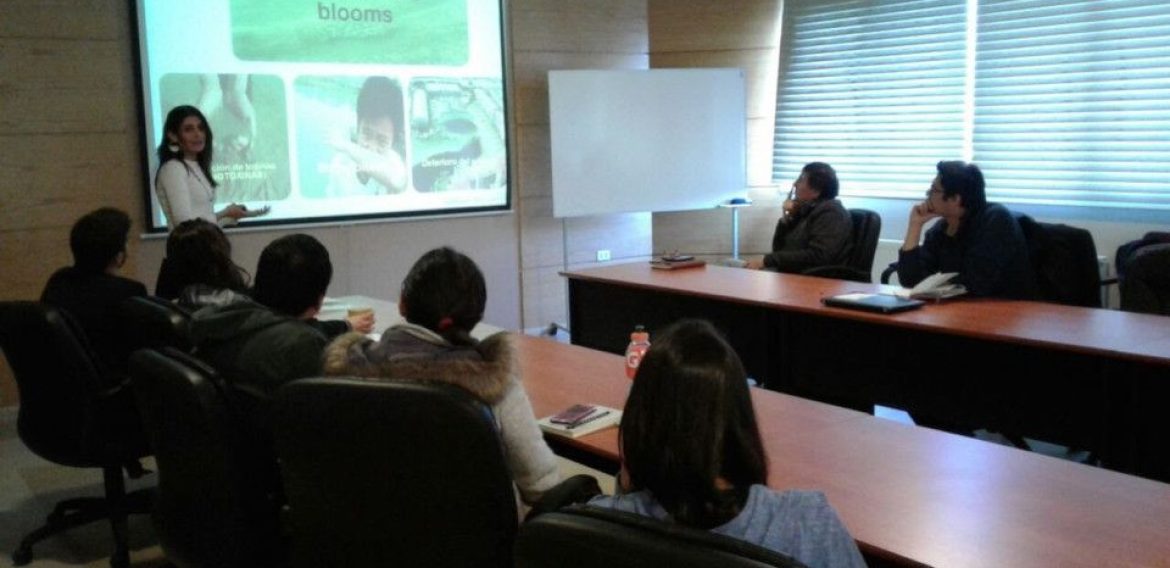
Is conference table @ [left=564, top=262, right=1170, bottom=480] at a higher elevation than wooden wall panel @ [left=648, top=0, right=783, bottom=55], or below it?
below

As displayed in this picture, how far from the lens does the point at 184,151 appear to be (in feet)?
14.5

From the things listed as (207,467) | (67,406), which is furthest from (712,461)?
(67,406)

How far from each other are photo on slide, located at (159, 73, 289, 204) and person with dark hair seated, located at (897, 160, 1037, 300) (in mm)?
3298

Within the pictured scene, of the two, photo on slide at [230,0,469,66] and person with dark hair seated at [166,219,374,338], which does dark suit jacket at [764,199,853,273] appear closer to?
photo on slide at [230,0,469,66]

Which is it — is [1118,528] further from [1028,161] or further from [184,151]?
[1028,161]

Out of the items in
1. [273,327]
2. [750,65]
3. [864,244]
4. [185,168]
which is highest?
[750,65]

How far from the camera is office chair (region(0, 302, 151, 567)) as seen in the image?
293 cm

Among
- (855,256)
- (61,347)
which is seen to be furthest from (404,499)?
(855,256)

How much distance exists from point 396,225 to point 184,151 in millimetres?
1658

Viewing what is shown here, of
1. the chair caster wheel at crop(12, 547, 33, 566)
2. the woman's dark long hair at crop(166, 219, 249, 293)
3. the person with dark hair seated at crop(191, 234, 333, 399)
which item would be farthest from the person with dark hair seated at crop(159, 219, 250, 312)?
the chair caster wheel at crop(12, 547, 33, 566)

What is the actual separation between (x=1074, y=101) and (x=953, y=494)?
413cm

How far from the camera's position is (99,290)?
321 cm

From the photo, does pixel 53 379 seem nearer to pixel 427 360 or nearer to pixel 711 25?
pixel 427 360

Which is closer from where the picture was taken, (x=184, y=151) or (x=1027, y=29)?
(x=184, y=151)
